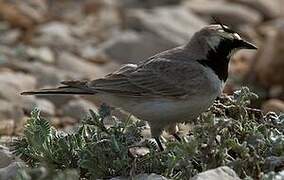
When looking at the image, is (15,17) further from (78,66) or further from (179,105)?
(179,105)

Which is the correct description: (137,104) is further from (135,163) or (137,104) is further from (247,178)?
(247,178)

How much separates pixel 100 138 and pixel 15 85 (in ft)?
12.2

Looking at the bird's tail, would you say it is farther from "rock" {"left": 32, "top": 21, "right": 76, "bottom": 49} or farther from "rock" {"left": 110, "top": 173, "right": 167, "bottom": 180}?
"rock" {"left": 32, "top": 21, "right": 76, "bottom": 49}

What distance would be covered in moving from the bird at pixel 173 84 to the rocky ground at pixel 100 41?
2.05m

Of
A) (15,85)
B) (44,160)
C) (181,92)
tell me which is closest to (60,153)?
(44,160)

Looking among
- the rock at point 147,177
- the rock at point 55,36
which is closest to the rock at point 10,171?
the rock at point 147,177

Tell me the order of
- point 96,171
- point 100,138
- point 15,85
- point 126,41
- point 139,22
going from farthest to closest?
point 139,22 < point 126,41 < point 15,85 < point 100,138 < point 96,171

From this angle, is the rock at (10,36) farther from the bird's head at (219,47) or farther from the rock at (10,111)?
the bird's head at (219,47)

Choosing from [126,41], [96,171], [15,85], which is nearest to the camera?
[96,171]

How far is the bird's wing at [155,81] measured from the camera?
230 inches

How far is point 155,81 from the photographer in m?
5.97

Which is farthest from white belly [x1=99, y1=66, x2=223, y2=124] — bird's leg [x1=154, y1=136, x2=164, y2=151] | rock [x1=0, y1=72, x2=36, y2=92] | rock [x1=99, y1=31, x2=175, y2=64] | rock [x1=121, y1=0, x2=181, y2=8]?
rock [x1=121, y1=0, x2=181, y2=8]

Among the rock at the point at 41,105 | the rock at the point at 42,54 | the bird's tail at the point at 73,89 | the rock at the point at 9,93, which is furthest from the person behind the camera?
the rock at the point at 42,54

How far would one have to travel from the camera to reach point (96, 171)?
5.30 metres
